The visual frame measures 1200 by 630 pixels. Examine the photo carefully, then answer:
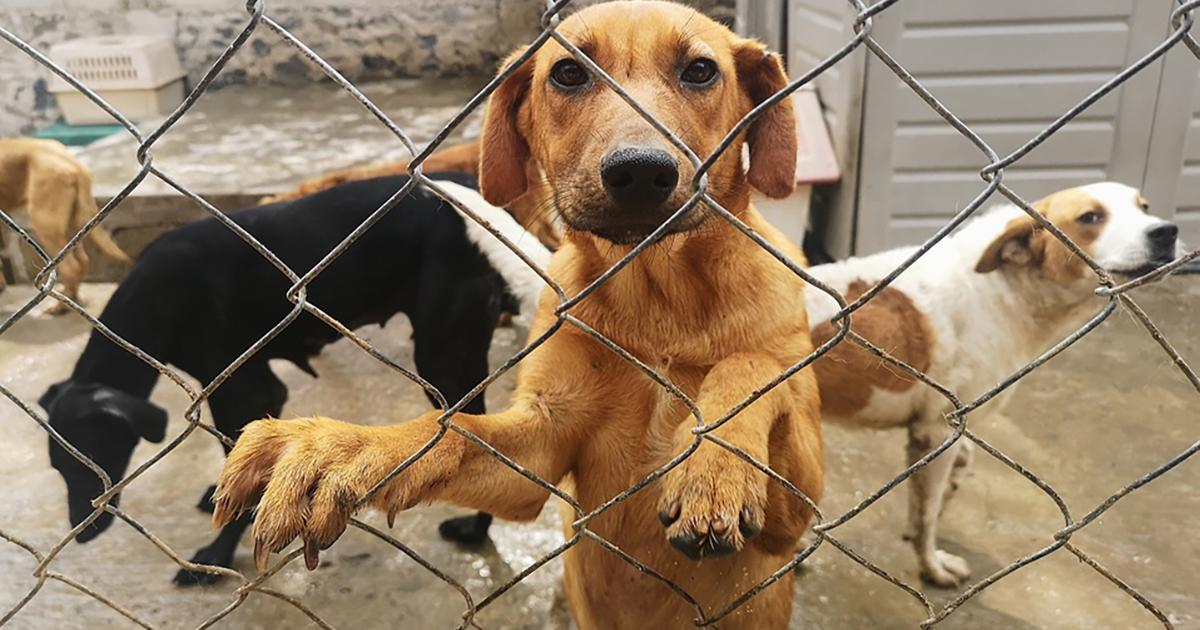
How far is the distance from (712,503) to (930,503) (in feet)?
5.10

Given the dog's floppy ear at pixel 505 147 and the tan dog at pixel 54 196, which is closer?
the dog's floppy ear at pixel 505 147

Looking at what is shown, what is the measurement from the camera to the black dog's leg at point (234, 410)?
2.73 meters

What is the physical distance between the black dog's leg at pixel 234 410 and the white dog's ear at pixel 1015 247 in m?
2.36

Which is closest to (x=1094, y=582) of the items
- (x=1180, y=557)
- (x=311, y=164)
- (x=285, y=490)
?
(x=1180, y=557)

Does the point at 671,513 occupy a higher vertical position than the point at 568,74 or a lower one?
lower

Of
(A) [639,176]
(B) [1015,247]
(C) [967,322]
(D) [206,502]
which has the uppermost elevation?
(A) [639,176]

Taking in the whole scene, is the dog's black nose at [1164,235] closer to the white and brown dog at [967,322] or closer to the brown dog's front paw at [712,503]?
the white and brown dog at [967,322]

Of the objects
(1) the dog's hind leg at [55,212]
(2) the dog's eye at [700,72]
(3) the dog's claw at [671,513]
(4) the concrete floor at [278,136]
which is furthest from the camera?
(4) the concrete floor at [278,136]

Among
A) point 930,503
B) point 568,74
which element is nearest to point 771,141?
point 568,74

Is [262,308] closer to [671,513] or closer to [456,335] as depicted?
[456,335]

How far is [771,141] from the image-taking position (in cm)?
176

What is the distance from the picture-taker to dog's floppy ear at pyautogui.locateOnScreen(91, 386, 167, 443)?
258 cm

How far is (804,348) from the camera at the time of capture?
5.54 ft

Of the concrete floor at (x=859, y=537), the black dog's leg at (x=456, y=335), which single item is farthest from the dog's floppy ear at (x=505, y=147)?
the concrete floor at (x=859, y=537)
